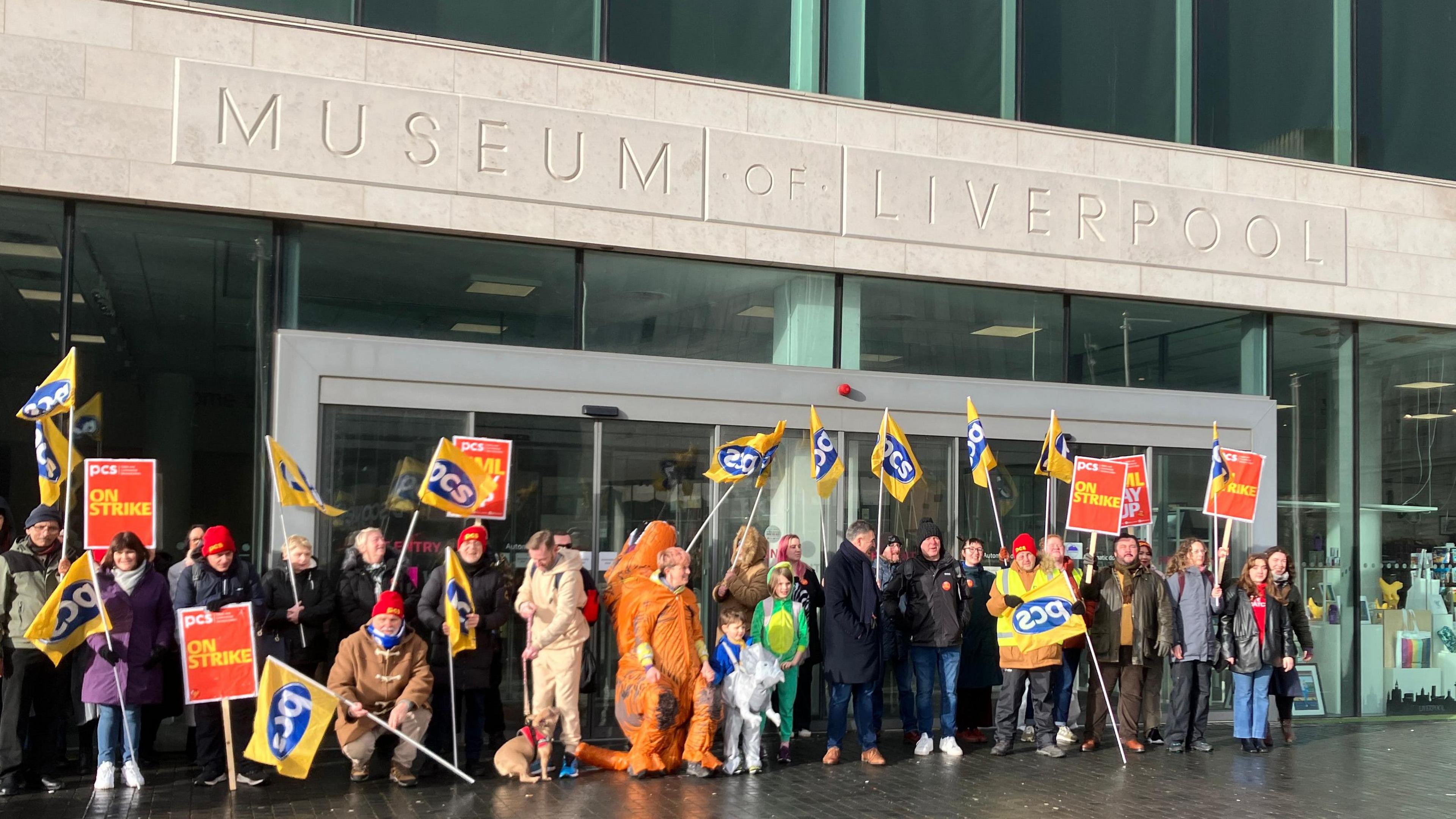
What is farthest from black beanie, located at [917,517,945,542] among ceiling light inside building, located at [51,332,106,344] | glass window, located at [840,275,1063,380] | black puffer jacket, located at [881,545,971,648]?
ceiling light inside building, located at [51,332,106,344]

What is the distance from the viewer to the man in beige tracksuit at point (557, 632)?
1060cm

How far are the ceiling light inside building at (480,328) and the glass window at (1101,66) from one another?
634cm

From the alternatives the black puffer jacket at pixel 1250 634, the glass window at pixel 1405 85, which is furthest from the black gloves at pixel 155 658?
the glass window at pixel 1405 85

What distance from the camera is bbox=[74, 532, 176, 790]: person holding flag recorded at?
9.77 meters

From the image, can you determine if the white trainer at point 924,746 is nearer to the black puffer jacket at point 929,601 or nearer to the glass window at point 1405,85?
the black puffer jacket at point 929,601

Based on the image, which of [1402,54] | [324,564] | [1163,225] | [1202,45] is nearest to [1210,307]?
[1163,225]

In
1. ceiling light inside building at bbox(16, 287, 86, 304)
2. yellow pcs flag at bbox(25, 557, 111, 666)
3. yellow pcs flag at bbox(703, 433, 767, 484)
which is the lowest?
yellow pcs flag at bbox(25, 557, 111, 666)

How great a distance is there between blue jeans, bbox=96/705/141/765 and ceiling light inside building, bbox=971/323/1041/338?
8925mm

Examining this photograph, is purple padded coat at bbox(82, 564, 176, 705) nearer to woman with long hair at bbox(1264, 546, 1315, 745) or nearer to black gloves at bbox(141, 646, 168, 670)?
black gloves at bbox(141, 646, 168, 670)

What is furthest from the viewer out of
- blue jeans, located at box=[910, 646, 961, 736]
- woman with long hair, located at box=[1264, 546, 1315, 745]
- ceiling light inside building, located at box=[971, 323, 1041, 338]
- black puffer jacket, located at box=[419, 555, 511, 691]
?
ceiling light inside building, located at box=[971, 323, 1041, 338]

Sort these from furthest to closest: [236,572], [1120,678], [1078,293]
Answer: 1. [1078,293]
2. [1120,678]
3. [236,572]

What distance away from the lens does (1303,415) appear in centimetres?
1606

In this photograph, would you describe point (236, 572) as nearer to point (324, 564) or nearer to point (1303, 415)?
point (324, 564)

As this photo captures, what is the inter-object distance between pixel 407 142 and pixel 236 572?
4.15m
